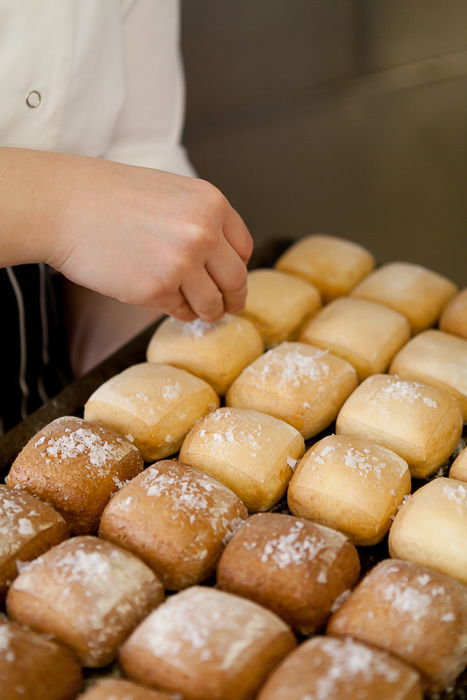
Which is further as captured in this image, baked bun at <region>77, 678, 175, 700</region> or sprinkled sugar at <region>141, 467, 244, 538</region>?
sprinkled sugar at <region>141, 467, 244, 538</region>

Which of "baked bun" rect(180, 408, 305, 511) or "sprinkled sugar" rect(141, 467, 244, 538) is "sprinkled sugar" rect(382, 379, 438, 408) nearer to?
"baked bun" rect(180, 408, 305, 511)

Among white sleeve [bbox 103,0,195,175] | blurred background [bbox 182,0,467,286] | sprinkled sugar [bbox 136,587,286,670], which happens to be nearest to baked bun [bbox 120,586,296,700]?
sprinkled sugar [bbox 136,587,286,670]

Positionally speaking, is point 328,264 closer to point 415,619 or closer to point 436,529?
point 436,529

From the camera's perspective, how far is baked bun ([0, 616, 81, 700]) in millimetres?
794

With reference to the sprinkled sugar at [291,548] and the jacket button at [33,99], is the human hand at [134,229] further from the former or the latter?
the sprinkled sugar at [291,548]

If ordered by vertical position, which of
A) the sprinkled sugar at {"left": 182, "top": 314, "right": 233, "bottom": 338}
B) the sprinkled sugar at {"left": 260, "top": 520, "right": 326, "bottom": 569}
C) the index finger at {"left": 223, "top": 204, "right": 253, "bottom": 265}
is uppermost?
the index finger at {"left": 223, "top": 204, "right": 253, "bottom": 265}

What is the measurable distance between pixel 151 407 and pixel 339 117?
5.81 ft

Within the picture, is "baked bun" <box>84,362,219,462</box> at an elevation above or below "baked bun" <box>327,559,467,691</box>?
above

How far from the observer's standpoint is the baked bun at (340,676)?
76 cm

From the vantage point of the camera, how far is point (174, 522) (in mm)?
991

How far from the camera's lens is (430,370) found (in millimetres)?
1313

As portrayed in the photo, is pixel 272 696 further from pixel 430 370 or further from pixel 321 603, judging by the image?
pixel 430 370

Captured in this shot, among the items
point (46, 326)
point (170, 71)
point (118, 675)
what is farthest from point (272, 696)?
→ point (170, 71)

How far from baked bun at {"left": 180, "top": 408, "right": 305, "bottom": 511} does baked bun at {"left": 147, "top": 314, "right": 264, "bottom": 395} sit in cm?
19
